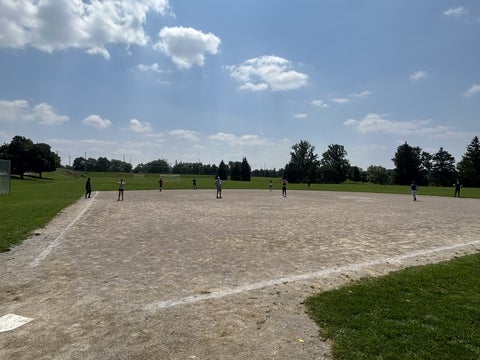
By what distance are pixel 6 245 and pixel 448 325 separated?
34.7 ft

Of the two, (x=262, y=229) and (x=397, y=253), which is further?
(x=262, y=229)

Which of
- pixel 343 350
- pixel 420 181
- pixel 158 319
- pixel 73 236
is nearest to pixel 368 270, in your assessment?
pixel 343 350

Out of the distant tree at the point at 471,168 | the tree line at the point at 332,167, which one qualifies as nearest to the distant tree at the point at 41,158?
A: the tree line at the point at 332,167

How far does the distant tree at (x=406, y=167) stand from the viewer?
10494 centimetres

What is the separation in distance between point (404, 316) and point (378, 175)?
5795 inches

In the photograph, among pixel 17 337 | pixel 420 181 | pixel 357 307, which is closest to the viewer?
pixel 17 337

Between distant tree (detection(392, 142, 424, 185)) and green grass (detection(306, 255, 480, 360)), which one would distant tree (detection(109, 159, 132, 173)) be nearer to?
distant tree (detection(392, 142, 424, 185))

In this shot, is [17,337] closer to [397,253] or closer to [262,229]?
[397,253]

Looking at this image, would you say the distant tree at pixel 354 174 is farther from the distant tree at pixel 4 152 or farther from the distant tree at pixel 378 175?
the distant tree at pixel 4 152

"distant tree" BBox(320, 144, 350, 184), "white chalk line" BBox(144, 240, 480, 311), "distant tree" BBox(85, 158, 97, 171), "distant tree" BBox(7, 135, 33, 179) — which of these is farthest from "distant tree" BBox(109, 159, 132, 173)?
"white chalk line" BBox(144, 240, 480, 311)

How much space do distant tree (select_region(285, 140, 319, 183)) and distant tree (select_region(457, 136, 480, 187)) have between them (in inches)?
1777

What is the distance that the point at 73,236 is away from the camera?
11617mm

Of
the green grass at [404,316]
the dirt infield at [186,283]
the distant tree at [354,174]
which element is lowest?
the dirt infield at [186,283]

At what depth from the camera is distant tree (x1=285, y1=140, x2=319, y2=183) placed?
12488 centimetres
